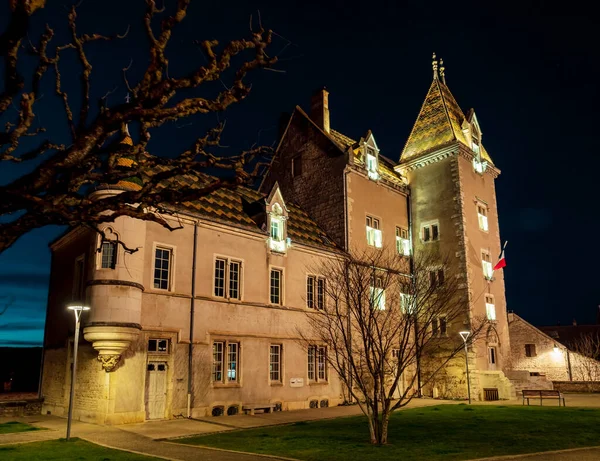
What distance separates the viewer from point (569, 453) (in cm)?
1267

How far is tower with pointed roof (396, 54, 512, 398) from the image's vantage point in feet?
106

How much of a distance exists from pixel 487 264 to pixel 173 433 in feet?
81.5

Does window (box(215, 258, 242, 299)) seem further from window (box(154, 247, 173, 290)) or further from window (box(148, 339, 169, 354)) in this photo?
window (box(148, 339, 169, 354))

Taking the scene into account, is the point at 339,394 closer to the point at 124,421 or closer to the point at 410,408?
the point at 410,408

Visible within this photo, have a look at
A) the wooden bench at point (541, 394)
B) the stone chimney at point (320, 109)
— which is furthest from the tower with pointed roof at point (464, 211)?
the stone chimney at point (320, 109)

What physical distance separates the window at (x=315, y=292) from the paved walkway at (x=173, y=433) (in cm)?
Answer: 562

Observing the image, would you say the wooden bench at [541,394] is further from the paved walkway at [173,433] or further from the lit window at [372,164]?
the lit window at [372,164]

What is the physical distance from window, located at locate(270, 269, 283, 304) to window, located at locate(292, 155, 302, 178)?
10768mm

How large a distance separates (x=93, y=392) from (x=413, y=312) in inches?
479

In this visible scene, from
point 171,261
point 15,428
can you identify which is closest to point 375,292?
point 171,261

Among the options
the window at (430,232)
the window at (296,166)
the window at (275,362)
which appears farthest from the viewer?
the window at (296,166)

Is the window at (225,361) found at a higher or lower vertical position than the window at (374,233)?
lower

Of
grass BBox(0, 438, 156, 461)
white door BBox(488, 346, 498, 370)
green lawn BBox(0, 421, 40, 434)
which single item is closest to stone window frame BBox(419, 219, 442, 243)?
white door BBox(488, 346, 498, 370)

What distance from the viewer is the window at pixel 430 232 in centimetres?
3471
